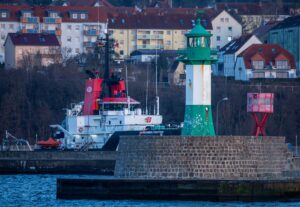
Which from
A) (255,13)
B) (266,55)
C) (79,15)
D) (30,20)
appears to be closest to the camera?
(266,55)

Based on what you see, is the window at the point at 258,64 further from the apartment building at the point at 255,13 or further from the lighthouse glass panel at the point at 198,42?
the lighthouse glass panel at the point at 198,42

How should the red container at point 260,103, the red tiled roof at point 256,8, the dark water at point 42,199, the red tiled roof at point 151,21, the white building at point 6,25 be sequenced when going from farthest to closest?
the red tiled roof at point 256,8 → the white building at point 6,25 → the red tiled roof at point 151,21 → the red container at point 260,103 → the dark water at point 42,199

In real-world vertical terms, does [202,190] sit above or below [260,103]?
below

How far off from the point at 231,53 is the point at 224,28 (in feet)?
54.7

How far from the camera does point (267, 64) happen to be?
4441 inches

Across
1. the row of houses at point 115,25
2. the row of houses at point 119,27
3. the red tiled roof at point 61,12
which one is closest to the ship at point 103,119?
the row of houses at point 119,27

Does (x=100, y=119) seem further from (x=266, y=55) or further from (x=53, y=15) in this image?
(x=53, y=15)

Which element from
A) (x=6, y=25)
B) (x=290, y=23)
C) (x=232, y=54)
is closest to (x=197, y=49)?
(x=290, y=23)

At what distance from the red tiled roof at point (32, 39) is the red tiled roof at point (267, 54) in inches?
773

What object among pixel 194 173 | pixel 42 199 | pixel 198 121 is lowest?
pixel 42 199

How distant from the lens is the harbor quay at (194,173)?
47.9 m

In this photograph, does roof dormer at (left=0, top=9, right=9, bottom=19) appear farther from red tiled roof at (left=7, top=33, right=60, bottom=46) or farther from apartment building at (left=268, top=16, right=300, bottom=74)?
apartment building at (left=268, top=16, right=300, bottom=74)

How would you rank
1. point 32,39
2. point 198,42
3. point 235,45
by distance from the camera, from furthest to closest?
point 32,39, point 235,45, point 198,42

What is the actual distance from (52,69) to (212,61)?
55.2 m
